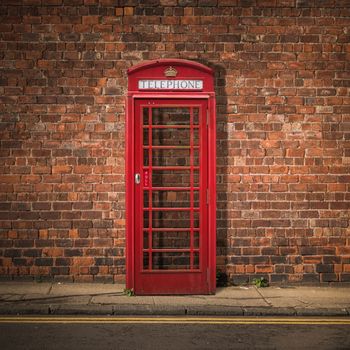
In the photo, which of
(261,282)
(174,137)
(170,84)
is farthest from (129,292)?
(170,84)

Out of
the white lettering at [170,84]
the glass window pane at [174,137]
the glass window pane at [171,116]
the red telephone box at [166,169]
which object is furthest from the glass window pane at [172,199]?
the white lettering at [170,84]

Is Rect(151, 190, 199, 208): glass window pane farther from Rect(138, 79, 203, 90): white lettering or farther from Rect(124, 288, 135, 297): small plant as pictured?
Rect(138, 79, 203, 90): white lettering

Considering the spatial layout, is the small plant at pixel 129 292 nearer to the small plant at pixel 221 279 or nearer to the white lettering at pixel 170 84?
the small plant at pixel 221 279

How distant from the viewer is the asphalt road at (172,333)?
5.96 metres

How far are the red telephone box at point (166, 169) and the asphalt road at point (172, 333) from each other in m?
1.09

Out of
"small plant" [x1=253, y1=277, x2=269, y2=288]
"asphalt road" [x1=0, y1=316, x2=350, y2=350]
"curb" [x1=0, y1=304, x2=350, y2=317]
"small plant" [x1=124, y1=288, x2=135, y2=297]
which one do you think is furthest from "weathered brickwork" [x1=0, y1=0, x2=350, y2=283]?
"asphalt road" [x1=0, y1=316, x2=350, y2=350]

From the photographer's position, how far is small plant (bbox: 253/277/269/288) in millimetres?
8531

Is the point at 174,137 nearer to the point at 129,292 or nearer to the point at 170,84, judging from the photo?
the point at 170,84

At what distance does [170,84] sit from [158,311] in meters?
2.83

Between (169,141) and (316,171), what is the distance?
6.82 ft

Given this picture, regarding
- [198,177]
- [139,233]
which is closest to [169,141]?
[198,177]

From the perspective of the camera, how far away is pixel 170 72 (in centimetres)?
802

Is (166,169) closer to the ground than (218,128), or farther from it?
closer to the ground

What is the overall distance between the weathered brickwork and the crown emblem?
2.07 ft
